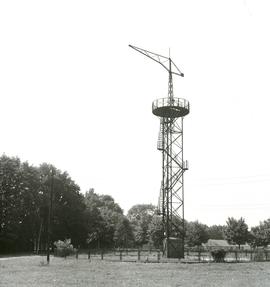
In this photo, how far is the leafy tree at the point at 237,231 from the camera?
231 feet

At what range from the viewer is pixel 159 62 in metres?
41.2

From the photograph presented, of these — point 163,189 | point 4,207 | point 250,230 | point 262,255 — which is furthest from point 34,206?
point 250,230

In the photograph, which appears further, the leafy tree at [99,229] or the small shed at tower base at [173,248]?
the leafy tree at [99,229]

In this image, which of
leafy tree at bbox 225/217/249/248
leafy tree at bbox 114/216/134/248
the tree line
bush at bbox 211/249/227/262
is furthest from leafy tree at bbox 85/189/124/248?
bush at bbox 211/249/227/262

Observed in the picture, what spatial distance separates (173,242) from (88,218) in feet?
111

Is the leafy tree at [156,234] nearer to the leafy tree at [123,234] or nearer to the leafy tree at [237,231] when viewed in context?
the leafy tree at [237,231]

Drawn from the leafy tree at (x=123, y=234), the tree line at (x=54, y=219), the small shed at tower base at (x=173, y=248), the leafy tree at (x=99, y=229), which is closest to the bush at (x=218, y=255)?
the small shed at tower base at (x=173, y=248)

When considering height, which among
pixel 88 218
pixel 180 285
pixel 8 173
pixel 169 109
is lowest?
pixel 180 285

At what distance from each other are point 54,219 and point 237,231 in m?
31.4

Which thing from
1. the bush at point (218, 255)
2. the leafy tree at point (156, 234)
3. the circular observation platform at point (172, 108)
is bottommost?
the bush at point (218, 255)

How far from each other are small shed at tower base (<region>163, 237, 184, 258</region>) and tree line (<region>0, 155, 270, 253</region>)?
11.4m

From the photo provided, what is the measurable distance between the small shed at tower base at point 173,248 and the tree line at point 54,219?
11.4 meters

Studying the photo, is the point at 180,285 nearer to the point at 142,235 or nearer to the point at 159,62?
the point at 159,62

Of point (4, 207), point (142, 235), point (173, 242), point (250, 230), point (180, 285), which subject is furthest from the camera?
point (142, 235)
